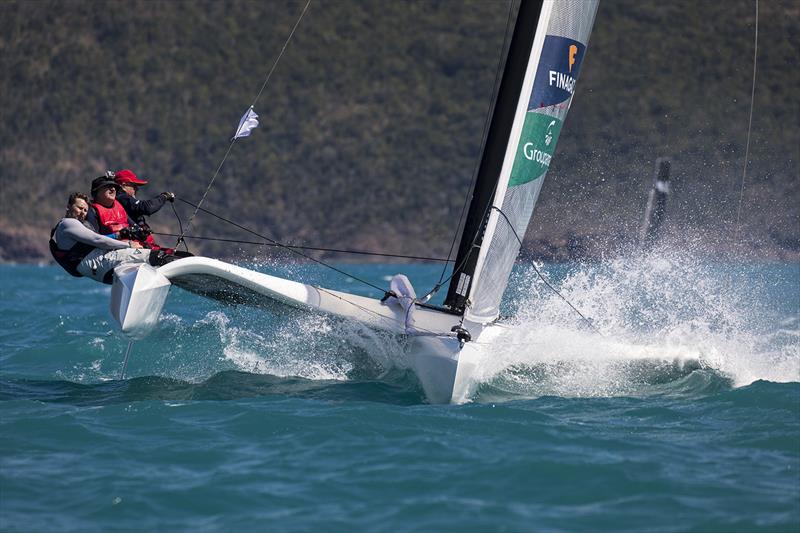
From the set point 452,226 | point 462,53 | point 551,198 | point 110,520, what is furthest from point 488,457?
point 462,53

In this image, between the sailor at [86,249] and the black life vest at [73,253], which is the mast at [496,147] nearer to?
the sailor at [86,249]

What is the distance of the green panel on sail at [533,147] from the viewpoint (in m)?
6.72

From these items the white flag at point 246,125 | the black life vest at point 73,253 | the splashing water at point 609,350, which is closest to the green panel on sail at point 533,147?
the splashing water at point 609,350

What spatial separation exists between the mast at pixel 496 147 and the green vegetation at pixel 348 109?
31388 mm

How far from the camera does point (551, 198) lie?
125 ft

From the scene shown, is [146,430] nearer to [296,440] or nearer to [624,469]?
[296,440]

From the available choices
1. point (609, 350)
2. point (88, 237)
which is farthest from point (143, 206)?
point (609, 350)

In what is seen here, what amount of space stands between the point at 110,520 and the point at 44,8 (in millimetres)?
50599

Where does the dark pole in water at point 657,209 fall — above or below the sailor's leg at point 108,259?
above

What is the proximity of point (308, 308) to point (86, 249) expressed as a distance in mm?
1393

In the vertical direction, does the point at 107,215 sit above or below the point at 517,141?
below

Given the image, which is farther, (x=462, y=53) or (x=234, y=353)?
(x=462, y=53)

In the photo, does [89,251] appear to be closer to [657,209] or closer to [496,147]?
[496,147]

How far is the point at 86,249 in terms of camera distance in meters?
6.59
